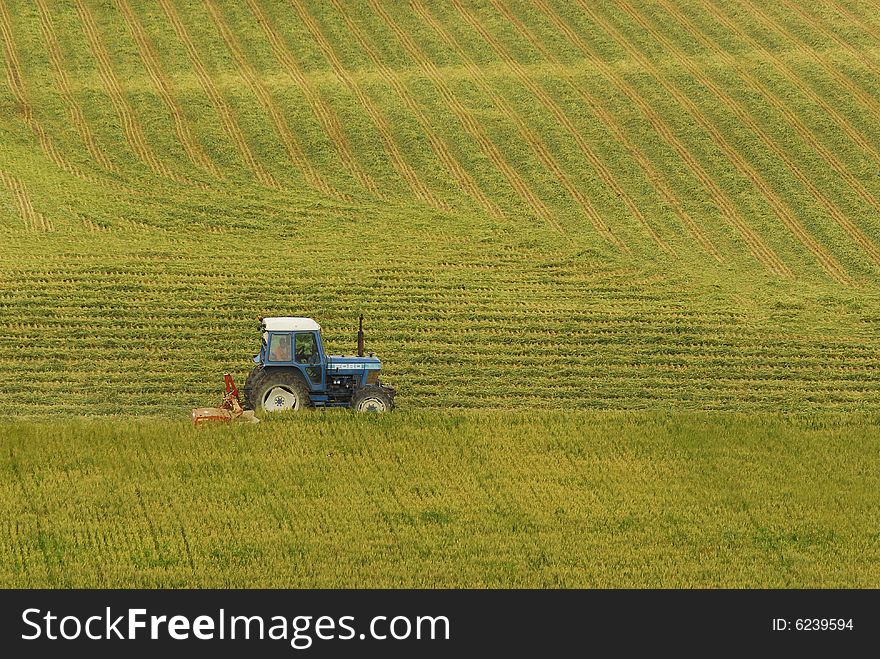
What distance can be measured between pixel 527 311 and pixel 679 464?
9.94 m

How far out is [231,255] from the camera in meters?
39.9

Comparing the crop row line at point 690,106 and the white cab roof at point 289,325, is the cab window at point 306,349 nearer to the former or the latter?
the white cab roof at point 289,325

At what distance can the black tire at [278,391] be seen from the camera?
28.8m

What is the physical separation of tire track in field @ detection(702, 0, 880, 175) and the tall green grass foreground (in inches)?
832

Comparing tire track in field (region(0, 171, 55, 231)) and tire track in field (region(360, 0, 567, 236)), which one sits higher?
tire track in field (region(360, 0, 567, 236))

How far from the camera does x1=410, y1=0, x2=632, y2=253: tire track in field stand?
45125 millimetres

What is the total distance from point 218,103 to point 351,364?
24.6 meters

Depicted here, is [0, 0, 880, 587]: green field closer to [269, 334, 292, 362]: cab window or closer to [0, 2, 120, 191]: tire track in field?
[0, 2, 120, 191]: tire track in field

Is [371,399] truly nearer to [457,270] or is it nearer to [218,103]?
[457,270]

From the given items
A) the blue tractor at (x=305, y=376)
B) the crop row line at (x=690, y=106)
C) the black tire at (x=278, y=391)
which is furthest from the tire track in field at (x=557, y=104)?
the black tire at (x=278, y=391)

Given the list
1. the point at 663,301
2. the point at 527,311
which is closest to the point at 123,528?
the point at 527,311

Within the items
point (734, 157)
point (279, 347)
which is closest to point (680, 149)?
point (734, 157)

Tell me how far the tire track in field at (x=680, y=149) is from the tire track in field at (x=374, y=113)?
8346mm

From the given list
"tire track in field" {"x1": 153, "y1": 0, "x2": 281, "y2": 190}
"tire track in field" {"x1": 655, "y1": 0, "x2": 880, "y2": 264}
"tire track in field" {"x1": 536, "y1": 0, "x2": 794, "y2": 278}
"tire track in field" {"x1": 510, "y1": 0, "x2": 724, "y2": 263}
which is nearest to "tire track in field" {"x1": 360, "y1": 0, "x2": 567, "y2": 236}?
"tire track in field" {"x1": 510, "y1": 0, "x2": 724, "y2": 263}
